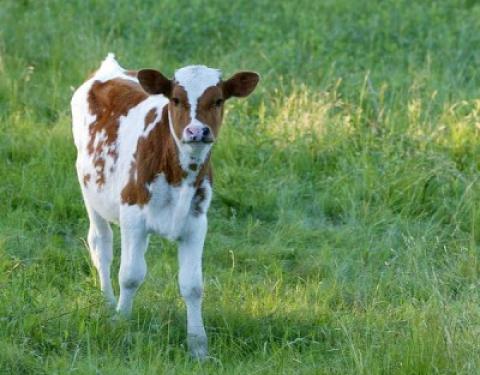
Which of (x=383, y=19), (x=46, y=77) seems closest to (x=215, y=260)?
(x=46, y=77)

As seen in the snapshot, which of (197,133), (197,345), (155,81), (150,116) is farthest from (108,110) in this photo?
(197,345)

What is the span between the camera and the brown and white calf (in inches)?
251

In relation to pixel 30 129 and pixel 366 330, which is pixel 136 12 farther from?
pixel 366 330

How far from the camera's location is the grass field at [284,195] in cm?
628

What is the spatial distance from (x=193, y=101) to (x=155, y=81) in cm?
32

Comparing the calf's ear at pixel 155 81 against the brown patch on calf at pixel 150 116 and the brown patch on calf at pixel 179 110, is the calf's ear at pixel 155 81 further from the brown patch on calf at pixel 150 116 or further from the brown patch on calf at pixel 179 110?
the brown patch on calf at pixel 150 116

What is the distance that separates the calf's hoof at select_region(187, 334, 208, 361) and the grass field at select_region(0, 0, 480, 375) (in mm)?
62

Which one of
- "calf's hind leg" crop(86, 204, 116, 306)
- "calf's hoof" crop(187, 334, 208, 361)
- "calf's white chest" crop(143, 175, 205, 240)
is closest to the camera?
"calf's hoof" crop(187, 334, 208, 361)

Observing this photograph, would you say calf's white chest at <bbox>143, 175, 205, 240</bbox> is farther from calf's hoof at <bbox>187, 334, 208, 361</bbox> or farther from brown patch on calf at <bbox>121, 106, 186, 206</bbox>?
calf's hoof at <bbox>187, 334, 208, 361</bbox>

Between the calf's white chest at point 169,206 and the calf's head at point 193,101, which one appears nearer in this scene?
the calf's head at point 193,101

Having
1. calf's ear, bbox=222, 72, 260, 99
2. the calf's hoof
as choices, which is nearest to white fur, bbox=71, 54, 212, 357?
the calf's hoof

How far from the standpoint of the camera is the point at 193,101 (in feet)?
20.8

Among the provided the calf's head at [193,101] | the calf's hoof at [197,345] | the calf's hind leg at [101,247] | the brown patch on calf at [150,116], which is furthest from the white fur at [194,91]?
the calf's hind leg at [101,247]

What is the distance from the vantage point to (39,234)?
8164 millimetres
